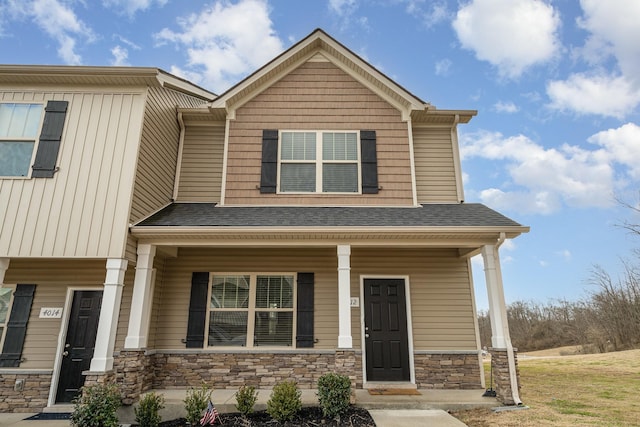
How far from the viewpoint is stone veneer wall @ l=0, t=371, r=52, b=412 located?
19.0ft

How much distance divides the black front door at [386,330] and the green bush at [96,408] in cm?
427

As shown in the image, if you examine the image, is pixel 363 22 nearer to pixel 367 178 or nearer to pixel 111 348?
pixel 367 178

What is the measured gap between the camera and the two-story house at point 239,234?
555 cm

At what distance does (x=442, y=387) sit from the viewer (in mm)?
6363

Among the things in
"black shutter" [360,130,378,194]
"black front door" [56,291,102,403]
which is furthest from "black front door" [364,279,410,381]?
"black front door" [56,291,102,403]

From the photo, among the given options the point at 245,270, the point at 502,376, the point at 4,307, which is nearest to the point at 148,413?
the point at 245,270

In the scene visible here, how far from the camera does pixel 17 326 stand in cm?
616

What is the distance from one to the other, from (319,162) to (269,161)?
109cm

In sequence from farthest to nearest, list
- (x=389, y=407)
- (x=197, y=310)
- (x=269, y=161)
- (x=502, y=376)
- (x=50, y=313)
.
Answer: (x=269, y=161)
(x=197, y=310)
(x=50, y=313)
(x=502, y=376)
(x=389, y=407)

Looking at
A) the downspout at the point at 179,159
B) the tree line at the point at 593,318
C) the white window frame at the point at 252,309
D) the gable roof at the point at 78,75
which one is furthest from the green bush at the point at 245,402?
the tree line at the point at 593,318

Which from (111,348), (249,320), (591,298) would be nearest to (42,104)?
(111,348)

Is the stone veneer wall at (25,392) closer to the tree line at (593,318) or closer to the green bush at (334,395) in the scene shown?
the green bush at (334,395)

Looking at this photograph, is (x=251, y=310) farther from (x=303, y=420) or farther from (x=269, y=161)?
(x=269, y=161)

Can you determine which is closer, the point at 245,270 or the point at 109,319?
the point at 109,319
